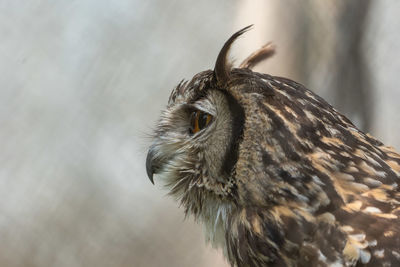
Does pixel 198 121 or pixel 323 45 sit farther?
pixel 323 45

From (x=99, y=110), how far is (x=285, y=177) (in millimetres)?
1225

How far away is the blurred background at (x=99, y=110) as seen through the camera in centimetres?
201

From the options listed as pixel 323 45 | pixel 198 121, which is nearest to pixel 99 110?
pixel 198 121

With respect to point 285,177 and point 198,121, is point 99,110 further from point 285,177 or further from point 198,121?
point 285,177

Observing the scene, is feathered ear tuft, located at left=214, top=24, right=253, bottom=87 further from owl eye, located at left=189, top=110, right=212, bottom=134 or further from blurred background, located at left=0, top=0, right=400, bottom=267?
blurred background, located at left=0, top=0, right=400, bottom=267

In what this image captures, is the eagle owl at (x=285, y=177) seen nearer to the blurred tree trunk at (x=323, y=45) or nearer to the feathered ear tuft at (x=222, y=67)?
the feathered ear tuft at (x=222, y=67)

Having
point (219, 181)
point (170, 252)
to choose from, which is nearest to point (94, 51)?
point (170, 252)

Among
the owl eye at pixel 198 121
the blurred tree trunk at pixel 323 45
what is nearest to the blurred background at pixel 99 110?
the blurred tree trunk at pixel 323 45

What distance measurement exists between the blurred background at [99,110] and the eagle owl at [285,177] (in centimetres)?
86

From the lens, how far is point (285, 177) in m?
1.03

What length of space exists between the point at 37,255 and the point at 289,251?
1427mm

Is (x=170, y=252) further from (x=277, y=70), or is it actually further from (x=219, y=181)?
(x=219, y=181)

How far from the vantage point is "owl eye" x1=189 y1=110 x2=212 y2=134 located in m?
1.18

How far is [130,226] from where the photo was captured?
2.10 m
